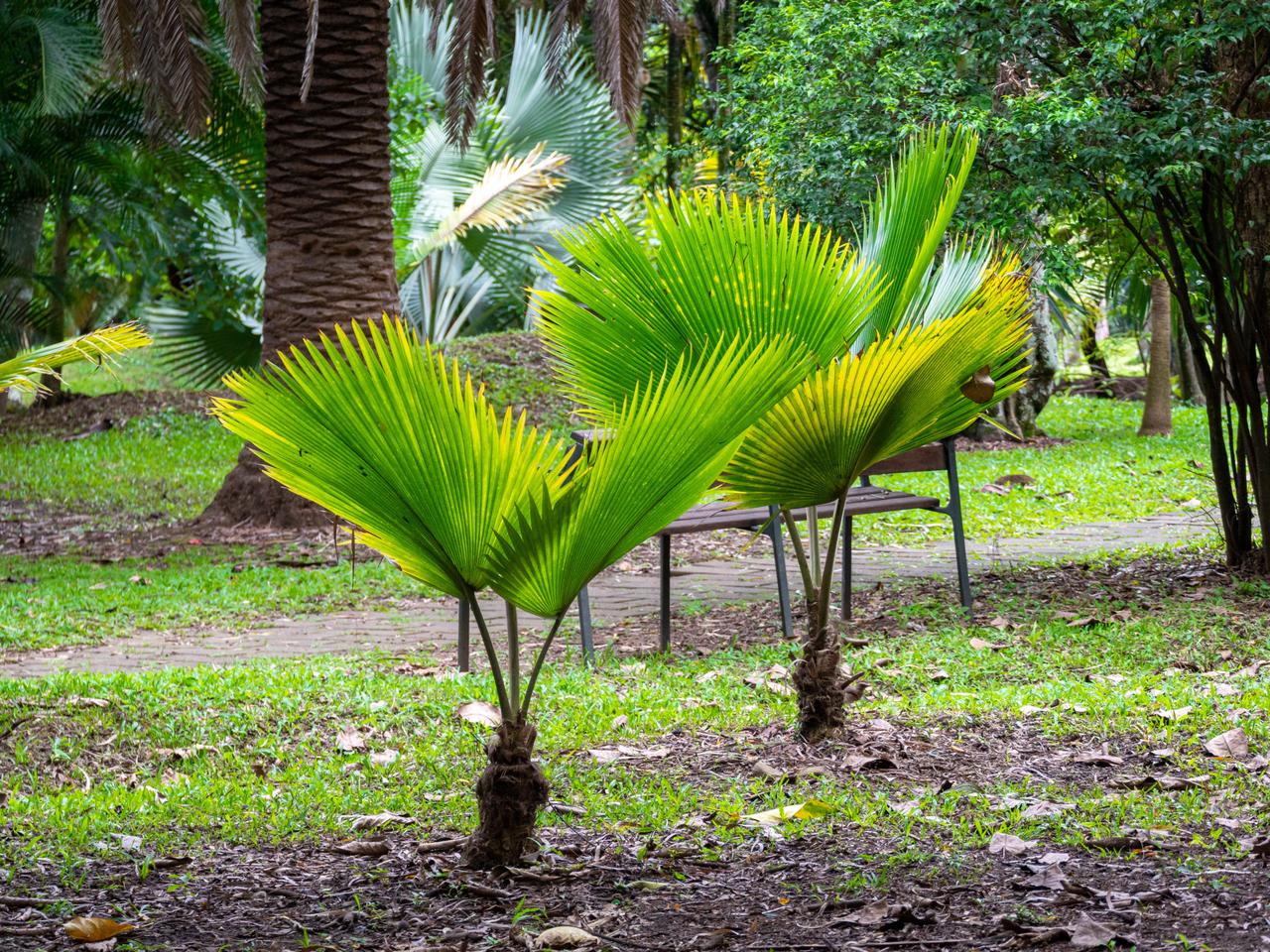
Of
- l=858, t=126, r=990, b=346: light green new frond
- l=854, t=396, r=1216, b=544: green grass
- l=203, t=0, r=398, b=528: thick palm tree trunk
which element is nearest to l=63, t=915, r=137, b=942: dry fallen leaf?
l=858, t=126, r=990, b=346: light green new frond

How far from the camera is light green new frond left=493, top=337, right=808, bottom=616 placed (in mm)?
3062

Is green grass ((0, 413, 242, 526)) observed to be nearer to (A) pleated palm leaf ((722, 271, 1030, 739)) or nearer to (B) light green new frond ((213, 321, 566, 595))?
(A) pleated palm leaf ((722, 271, 1030, 739))

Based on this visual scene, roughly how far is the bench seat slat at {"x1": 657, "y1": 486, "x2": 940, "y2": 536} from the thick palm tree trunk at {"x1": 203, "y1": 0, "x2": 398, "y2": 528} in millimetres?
4386

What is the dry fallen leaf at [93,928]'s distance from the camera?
2943 mm

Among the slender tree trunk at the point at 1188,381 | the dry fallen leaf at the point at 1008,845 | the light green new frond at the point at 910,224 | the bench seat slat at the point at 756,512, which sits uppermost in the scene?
the slender tree trunk at the point at 1188,381

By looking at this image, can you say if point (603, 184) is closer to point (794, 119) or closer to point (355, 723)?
point (794, 119)

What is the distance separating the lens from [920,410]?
4109mm

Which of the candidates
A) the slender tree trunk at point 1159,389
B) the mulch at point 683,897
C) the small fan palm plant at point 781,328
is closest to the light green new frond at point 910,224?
the small fan palm plant at point 781,328

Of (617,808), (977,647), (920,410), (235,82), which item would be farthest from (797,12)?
(617,808)

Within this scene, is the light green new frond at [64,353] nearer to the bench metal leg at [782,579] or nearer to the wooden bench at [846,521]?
the wooden bench at [846,521]

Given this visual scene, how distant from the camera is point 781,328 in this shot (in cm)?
396

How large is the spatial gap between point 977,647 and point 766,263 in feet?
9.51

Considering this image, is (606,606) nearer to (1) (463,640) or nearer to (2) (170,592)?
(1) (463,640)

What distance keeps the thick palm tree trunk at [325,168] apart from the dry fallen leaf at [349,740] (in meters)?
5.59
